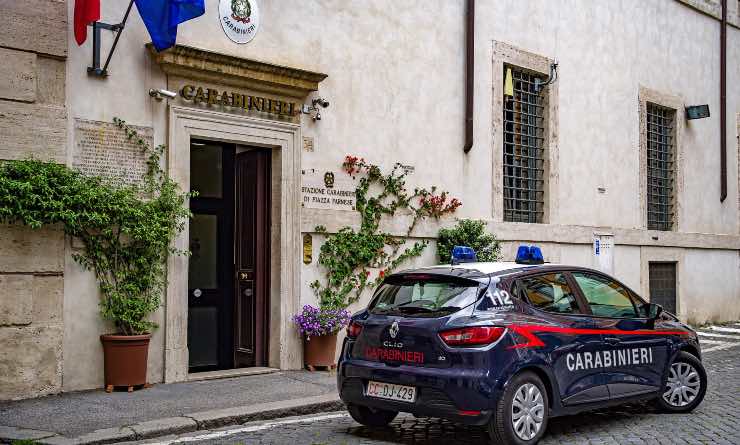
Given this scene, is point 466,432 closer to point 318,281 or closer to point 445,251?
point 318,281

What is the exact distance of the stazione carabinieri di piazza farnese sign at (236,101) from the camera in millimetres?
9727

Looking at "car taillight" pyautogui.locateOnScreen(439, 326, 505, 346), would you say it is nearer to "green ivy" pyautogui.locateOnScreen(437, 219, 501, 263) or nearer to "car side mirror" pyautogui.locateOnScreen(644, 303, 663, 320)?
"car side mirror" pyautogui.locateOnScreen(644, 303, 663, 320)

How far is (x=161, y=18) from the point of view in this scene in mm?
Answer: 8688

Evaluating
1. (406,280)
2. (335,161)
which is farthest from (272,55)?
(406,280)

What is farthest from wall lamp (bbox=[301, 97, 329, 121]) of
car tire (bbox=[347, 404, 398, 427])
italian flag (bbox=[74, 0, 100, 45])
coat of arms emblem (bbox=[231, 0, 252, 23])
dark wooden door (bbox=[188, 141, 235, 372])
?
car tire (bbox=[347, 404, 398, 427])

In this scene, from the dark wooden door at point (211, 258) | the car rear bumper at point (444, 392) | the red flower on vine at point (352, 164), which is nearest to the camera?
the car rear bumper at point (444, 392)

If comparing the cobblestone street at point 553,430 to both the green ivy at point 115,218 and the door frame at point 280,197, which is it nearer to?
the green ivy at point 115,218

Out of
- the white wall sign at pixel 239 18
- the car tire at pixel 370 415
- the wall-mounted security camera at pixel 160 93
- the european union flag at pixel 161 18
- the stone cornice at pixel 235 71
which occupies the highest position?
the white wall sign at pixel 239 18

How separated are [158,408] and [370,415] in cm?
214

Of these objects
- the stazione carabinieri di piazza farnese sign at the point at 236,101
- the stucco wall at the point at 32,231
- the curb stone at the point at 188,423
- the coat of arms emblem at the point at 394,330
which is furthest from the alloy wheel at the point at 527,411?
the stazione carabinieri di piazza farnese sign at the point at 236,101

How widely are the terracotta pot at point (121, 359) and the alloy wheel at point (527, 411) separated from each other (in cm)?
426

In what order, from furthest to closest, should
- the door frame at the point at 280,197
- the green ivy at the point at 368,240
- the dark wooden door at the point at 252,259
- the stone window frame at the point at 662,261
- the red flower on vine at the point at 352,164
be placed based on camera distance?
the stone window frame at the point at 662,261 → the red flower on vine at the point at 352,164 → the green ivy at the point at 368,240 → the dark wooden door at the point at 252,259 → the door frame at the point at 280,197

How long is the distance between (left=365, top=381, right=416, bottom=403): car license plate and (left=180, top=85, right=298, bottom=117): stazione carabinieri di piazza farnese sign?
14.7 feet

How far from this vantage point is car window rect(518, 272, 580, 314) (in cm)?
699
